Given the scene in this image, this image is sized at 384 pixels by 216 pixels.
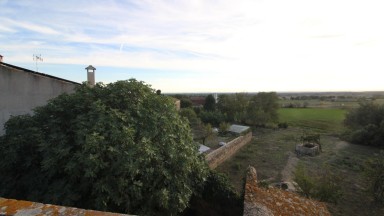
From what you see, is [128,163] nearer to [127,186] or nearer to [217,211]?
[127,186]

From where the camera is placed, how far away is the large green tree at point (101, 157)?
5438mm

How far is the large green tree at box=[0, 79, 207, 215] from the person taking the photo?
544 cm

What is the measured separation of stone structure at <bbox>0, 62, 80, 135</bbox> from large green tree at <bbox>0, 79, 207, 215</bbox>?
258 cm

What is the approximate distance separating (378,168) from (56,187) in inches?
543

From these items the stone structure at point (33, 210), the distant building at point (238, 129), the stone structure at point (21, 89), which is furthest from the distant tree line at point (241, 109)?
→ the stone structure at point (33, 210)

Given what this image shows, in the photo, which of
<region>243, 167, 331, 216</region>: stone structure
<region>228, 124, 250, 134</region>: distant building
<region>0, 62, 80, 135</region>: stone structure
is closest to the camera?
<region>243, 167, 331, 216</region>: stone structure

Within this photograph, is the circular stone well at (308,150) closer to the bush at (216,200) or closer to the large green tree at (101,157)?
the bush at (216,200)

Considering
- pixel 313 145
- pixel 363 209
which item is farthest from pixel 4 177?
pixel 313 145

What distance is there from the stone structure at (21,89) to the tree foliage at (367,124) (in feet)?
105

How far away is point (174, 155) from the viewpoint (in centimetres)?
639

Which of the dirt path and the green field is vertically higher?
the dirt path

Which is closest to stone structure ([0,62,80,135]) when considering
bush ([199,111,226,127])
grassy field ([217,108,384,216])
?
grassy field ([217,108,384,216])

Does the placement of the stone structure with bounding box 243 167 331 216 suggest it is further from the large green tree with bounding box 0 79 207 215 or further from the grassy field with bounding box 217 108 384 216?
the grassy field with bounding box 217 108 384 216

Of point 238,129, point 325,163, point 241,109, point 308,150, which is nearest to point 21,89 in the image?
point 325,163
